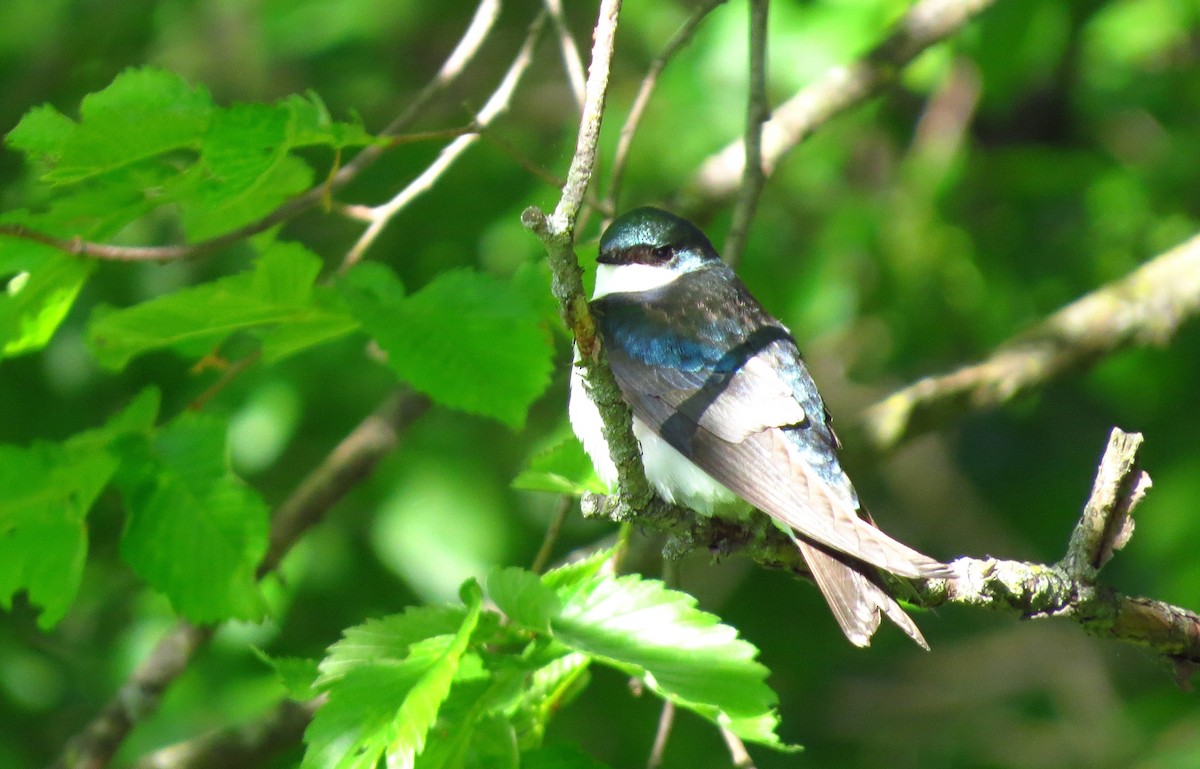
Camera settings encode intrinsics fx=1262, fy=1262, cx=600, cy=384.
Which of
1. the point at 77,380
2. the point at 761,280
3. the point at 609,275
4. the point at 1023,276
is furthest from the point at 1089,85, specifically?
the point at 77,380

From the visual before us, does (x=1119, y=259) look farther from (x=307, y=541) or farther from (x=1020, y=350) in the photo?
(x=307, y=541)

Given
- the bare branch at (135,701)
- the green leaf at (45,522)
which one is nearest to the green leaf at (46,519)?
the green leaf at (45,522)

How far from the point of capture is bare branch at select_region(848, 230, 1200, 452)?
4383mm

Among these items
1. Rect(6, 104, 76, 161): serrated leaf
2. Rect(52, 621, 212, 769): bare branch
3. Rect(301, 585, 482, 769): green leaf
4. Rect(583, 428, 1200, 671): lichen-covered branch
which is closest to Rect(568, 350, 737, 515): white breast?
Rect(583, 428, 1200, 671): lichen-covered branch

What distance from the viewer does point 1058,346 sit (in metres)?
4.63

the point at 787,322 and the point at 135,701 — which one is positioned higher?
the point at 787,322

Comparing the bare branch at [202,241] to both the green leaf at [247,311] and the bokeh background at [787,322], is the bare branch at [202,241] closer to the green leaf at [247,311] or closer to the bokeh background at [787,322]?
the green leaf at [247,311]

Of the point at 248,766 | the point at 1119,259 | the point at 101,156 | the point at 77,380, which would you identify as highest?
the point at 101,156

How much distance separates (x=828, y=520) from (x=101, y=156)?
1.68m

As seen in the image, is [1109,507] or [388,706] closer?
[388,706]

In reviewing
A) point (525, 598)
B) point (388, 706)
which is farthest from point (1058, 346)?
point (388, 706)

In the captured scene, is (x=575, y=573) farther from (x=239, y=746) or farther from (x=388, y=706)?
(x=239, y=746)

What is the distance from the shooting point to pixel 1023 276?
6.52 metres

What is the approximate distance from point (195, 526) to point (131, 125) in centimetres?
90
